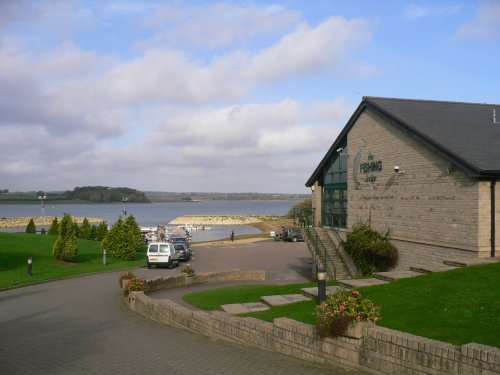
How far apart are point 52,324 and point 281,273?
1579 centimetres

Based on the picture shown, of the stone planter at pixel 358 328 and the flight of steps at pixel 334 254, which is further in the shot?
the flight of steps at pixel 334 254

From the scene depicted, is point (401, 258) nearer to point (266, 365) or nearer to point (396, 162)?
point (396, 162)

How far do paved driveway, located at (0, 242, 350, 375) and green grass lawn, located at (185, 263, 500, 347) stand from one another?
2.09 m

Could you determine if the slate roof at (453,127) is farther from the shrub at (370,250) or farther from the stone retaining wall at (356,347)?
the stone retaining wall at (356,347)

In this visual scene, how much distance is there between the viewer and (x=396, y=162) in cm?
2239

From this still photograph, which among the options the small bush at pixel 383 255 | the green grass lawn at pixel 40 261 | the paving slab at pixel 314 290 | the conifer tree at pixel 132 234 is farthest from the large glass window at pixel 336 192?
the conifer tree at pixel 132 234

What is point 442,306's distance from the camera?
1130 centimetres

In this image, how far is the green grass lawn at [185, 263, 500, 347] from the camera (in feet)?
30.9

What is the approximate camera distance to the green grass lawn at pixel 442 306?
9406 mm

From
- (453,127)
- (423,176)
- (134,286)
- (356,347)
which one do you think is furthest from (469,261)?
(134,286)

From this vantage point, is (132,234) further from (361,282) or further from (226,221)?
(226,221)

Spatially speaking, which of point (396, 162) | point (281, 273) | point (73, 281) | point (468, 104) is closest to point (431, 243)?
point (396, 162)

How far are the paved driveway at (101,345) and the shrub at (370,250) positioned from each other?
10564 millimetres

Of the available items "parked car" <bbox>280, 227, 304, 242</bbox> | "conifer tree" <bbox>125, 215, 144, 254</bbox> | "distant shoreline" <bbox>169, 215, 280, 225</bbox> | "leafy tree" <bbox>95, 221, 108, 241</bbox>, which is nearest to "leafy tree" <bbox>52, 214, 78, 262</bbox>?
"conifer tree" <bbox>125, 215, 144, 254</bbox>
